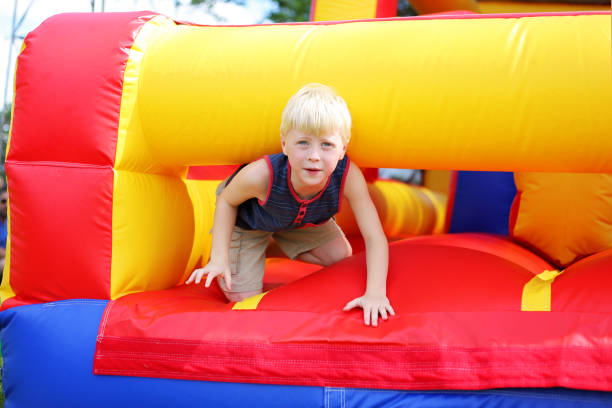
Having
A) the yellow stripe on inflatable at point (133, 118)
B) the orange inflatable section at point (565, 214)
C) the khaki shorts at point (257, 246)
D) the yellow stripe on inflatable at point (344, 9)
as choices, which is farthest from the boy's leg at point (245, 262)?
the yellow stripe on inflatable at point (344, 9)

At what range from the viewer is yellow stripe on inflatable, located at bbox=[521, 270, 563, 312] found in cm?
140

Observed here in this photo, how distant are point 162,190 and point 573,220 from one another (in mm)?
1366

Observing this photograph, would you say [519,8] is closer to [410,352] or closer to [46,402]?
[410,352]

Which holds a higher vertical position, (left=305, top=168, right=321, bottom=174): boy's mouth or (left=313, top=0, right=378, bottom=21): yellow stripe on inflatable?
(left=313, top=0, right=378, bottom=21): yellow stripe on inflatable

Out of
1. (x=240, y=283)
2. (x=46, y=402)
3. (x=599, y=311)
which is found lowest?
(x=46, y=402)

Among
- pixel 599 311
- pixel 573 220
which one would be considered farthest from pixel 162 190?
pixel 573 220

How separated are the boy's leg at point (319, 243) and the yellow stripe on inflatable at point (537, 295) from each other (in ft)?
2.24

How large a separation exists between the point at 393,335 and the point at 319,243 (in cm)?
68

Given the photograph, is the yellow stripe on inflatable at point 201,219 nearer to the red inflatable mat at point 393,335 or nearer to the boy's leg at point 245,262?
the boy's leg at point 245,262

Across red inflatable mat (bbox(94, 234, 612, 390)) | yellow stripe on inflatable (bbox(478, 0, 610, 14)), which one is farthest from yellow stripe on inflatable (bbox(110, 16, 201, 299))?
yellow stripe on inflatable (bbox(478, 0, 610, 14))

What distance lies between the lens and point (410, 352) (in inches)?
54.0

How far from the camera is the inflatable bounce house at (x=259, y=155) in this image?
1374 millimetres

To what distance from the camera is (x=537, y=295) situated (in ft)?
4.76

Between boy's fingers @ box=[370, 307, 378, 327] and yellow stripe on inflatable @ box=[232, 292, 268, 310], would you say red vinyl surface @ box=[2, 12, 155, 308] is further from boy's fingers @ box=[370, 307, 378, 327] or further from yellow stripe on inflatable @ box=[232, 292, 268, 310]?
boy's fingers @ box=[370, 307, 378, 327]
